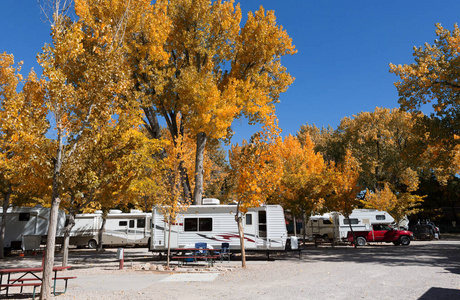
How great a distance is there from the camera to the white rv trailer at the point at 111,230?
2638 centimetres

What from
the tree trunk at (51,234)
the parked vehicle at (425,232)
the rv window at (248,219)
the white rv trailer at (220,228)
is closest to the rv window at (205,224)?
the white rv trailer at (220,228)

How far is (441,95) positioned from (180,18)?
14617mm

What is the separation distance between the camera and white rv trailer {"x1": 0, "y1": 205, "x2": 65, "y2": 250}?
22106 millimetres

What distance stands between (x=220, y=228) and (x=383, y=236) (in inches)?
593

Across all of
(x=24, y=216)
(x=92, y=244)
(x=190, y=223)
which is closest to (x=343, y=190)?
(x=190, y=223)

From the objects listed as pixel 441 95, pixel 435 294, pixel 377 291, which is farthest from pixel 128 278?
pixel 441 95

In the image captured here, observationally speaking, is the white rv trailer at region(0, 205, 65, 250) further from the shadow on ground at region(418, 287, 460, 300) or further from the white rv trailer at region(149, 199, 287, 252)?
the shadow on ground at region(418, 287, 460, 300)

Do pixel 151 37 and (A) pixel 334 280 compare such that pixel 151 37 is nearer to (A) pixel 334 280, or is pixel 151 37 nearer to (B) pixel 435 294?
(A) pixel 334 280

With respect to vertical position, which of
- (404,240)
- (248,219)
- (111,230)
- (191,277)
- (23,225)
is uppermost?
(248,219)

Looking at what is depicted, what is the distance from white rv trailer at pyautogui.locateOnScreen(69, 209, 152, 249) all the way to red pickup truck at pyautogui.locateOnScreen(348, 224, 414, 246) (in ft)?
54.6

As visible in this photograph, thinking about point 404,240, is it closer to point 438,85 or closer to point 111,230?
point 438,85

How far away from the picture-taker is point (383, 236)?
26.0 metres

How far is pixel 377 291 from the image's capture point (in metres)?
8.55

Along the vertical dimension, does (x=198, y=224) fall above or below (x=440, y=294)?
above
